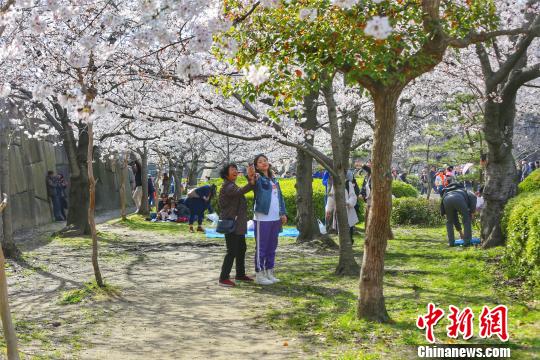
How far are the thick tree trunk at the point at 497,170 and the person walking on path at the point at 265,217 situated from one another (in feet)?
13.5

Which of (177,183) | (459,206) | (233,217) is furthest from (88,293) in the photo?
(177,183)

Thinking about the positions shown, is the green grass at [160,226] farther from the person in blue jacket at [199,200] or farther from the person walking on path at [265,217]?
the person walking on path at [265,217]

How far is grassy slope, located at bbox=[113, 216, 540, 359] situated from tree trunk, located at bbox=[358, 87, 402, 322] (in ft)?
0.89

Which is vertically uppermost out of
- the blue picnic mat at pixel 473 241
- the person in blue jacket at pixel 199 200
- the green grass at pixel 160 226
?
the person in blue jacket at pixel 199 200

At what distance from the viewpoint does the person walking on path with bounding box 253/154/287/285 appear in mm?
8750

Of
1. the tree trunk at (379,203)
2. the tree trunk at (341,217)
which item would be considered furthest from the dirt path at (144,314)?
the tree trunk at (341,217)

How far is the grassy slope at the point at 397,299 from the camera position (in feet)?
18.3

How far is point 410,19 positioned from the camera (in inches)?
233

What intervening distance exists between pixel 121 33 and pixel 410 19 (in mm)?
5064

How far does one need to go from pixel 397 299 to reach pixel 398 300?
0.06m

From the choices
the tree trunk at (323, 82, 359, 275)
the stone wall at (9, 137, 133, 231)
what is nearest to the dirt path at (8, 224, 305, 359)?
the tree trunk at (323, 82, 359, 275)

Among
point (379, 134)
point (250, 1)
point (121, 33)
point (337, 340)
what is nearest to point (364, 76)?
point (379, 134)

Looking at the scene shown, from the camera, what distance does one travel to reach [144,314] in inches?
285

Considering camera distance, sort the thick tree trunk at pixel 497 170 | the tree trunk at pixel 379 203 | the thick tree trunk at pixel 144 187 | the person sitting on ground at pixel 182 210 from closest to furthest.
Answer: the tree trunk at pixel 379 203
the thick tree trunk at pixel 497 170
the person sitting on ground at pixel 182 210
the thick tree trunk at pixel 144 187
